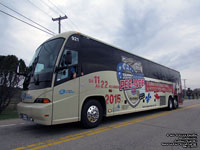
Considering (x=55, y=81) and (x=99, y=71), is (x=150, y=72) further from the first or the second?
(x=55, y=81)

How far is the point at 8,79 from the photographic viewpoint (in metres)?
12.2

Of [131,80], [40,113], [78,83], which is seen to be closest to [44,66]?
[78,83]

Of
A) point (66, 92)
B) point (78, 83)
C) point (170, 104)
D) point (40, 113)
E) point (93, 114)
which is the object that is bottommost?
point (170, 104)

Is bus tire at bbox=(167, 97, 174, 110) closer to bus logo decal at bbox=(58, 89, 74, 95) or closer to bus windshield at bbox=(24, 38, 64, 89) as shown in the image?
bus logo decal at bbox=(58, 89, 74, 95)

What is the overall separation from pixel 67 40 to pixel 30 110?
2.48 metres

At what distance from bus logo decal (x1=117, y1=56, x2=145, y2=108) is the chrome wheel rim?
190 centimetres

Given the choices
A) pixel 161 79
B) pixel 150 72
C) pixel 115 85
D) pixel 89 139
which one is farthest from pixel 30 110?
pixel 161 79

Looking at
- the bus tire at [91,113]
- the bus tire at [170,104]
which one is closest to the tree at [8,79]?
the bus tire at [91,113]

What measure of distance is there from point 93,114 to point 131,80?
10.5 ft

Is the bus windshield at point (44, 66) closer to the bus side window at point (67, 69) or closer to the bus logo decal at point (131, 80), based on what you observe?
the bus side window at point (67, 69)

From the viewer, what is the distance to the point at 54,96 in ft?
14.5

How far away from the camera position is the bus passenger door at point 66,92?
4.48 m

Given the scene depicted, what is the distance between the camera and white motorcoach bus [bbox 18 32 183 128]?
4473mm

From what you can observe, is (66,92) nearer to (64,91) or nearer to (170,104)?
(64,91)
